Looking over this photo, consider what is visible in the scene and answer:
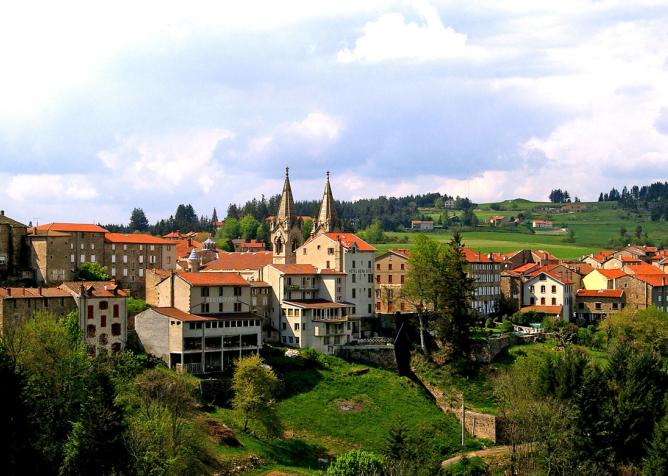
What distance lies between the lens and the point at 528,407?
8112cm

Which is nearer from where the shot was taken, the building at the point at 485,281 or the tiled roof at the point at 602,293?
the building at the point at 485,281

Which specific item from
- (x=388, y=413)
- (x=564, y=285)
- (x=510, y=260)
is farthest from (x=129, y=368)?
(x=510, y=260)

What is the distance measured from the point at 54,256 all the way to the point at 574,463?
54.7m

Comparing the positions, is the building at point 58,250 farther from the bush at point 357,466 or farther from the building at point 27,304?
the bush at point 357,466

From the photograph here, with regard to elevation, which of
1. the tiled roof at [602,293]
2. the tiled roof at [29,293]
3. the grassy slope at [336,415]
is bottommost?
the grassy slope at [336,415]

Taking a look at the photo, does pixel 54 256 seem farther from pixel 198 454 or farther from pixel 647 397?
pixel 647 397

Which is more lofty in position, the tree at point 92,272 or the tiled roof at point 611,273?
the tree at point 92,272

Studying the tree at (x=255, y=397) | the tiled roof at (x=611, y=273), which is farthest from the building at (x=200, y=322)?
the tiled roof at (x=611, y=273)

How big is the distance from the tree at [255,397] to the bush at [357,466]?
10552 millimetres

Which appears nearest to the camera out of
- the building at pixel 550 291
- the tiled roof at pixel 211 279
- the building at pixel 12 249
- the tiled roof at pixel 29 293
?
the tiled roof at pixel 29 293

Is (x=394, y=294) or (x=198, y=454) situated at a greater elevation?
(x=394, y=294)

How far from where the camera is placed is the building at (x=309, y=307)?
97.3 metres

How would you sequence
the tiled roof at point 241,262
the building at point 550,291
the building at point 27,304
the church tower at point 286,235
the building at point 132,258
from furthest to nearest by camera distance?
the building at point 550,291
the church tower at point 286,235
the building at point 132,258
the tiled roof at point 241,262
the building at point 27,304

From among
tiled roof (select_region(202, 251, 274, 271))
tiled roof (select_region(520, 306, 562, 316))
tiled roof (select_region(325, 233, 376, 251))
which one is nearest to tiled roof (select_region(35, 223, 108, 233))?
tiled roof (select_region(202, 251, 274, 271))
